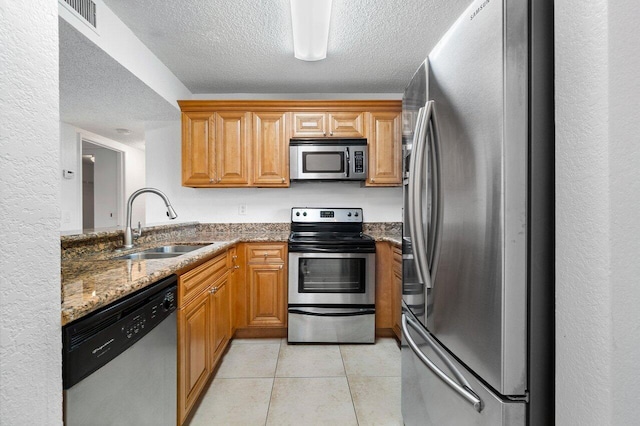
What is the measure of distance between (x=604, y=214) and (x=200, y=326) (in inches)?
71.8

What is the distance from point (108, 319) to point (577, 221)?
1.29 meters

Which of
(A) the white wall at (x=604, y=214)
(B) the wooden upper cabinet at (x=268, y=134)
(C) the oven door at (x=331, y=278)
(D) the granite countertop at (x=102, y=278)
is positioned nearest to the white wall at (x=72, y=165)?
(B) the wooden upper cabinet at (x=268, y=134)

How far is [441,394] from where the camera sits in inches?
44.8

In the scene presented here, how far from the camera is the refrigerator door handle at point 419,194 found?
3.68 feet

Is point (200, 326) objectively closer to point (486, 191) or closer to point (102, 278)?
point (102, 278)

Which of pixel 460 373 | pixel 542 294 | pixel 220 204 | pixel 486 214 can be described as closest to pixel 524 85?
pixel 486 214

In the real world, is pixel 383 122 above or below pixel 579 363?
above

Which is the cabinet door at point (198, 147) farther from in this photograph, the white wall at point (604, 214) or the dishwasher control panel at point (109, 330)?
the white wall at point (604, 214)

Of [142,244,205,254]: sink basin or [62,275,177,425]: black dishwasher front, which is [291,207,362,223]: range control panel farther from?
[62,275,177,425]: black dishwasher front

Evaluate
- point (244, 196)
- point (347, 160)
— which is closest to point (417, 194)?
point (347, 160)

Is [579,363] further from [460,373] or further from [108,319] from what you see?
[108,319]

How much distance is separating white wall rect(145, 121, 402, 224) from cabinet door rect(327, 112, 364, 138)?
578 millimetres

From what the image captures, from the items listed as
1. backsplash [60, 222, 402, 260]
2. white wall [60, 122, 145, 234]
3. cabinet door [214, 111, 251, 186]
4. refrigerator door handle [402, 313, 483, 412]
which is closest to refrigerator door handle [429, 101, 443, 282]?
refrigerator door handle [402, 313, 483, 412]

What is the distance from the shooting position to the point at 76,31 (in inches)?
67.5
